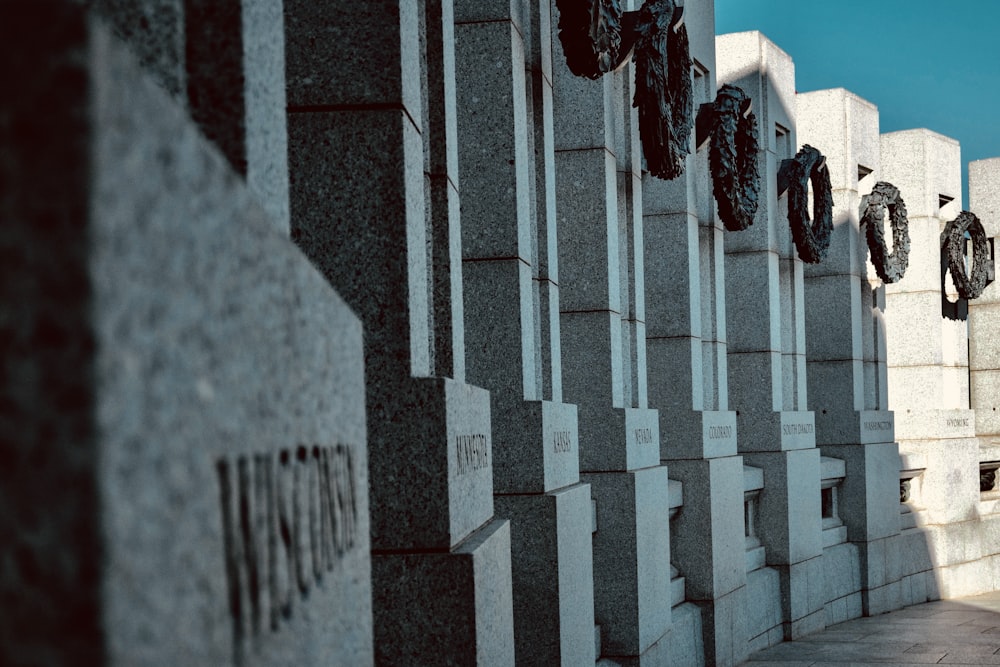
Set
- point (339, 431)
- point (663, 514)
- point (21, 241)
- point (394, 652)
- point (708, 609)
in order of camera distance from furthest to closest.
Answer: point (708, 609)
point (663, 514)
point (394, 652)
point (339, 431)
point (21, 241)

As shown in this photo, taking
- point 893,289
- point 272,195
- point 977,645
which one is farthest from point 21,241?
point 893,289

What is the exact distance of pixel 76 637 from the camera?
972 millimetres

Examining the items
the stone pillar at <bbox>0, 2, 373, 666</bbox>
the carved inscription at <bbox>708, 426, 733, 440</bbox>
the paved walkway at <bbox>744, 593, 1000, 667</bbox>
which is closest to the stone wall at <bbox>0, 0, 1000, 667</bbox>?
the stone pillar at <bbox>0, 2, 373, 666</bbox>

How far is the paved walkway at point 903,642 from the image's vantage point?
50.5 feet

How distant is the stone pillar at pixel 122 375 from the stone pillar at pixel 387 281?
321 centimetres

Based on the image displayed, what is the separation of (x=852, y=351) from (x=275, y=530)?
22033mm

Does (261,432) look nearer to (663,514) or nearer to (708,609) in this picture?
(663,514)

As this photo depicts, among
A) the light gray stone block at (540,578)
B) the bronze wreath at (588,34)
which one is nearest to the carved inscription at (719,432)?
the bronze wreath at (588,34)

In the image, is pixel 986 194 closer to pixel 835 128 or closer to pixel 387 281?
pixel 835 128

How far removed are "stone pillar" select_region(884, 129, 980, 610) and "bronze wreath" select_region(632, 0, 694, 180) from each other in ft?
44.1

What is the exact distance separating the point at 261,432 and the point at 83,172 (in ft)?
2.07

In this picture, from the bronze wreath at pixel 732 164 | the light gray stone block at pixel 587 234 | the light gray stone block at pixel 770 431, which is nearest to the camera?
the light gray stone block at pixel 587 234

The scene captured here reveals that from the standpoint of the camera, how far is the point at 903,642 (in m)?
17.1

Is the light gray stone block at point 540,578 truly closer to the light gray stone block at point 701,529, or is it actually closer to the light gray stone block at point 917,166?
the light gray stone block at point 701,529
